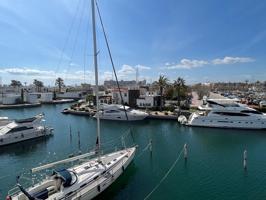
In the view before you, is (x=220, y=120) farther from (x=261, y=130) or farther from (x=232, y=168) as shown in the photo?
(x=232, y=168)

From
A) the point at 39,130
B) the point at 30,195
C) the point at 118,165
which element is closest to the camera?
the point at 30,195

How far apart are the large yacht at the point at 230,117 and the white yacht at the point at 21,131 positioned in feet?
87.4

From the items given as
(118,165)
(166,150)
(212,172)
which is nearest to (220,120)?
(166,150)

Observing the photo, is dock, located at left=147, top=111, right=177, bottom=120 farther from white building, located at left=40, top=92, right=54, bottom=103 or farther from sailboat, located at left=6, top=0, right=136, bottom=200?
white building, located at left=40, top=92, right=54, bottom=103

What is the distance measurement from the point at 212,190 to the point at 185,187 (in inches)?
81.1

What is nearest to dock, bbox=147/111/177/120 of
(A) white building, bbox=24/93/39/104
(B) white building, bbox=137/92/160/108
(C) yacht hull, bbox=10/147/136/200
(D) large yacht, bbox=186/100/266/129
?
(D) large yacht, bbox=186/100/266/129

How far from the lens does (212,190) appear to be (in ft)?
54.4

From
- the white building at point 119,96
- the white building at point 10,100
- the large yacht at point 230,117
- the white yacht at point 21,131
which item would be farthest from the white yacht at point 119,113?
the white building at point 10,100

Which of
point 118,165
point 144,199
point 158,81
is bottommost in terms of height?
point 144,199

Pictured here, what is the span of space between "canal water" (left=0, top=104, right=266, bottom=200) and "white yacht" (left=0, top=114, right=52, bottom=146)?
123cm

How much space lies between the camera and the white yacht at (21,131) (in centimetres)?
3037

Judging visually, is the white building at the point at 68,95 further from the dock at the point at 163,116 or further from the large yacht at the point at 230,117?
the large yacht at the point at 230,117

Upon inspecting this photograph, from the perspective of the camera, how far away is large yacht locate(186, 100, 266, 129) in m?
36.1

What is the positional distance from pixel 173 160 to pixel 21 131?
76.1 ft
